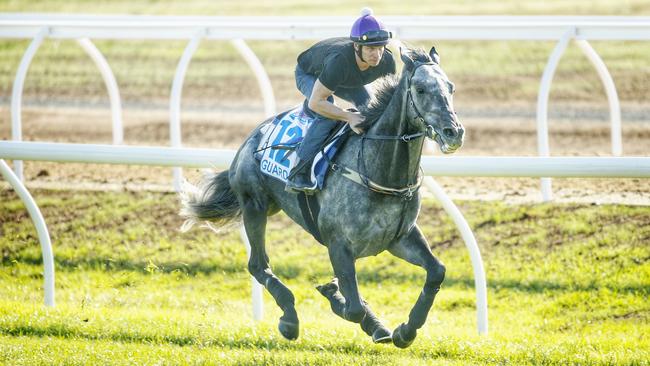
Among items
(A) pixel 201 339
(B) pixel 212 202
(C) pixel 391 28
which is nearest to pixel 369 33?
(B) pixel 212 202

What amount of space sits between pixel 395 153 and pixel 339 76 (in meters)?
0.50

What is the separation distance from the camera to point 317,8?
64.4 ft

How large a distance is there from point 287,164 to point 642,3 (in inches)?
523

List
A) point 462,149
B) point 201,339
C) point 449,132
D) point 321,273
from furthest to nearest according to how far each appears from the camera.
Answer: point 462,149 < point 321,273 < point 201,339 < point 449,132

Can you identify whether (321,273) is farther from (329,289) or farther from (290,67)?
(290,67)

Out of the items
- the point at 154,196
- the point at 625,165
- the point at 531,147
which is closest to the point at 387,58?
the point at 625,165

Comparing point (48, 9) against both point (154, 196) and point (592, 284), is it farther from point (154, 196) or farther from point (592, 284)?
point (592, 284)

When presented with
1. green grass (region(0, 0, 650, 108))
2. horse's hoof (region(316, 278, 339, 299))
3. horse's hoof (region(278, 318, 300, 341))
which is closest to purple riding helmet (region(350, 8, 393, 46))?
horse's hoof (region(316, 278, 339, 299))

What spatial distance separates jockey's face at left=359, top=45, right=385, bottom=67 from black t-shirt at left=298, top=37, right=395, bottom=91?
104 mm

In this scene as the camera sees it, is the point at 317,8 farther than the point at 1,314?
Yes

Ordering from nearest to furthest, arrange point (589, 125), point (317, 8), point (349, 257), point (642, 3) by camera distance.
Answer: point (349, 257) < point (589, 125) < point (642, 3) < point (317, 8)

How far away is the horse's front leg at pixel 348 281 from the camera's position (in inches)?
212

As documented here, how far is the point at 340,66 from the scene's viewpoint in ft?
17.8

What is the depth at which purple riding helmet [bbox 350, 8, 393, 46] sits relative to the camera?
5.28 meters
